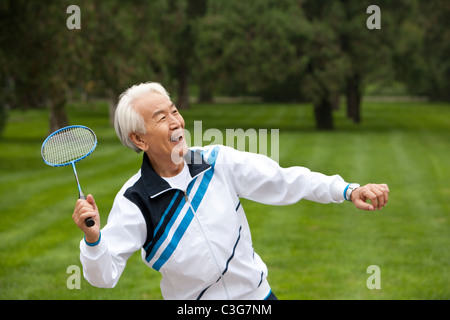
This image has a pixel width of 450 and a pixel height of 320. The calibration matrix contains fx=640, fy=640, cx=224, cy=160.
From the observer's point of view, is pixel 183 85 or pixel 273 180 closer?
pixel 273 180

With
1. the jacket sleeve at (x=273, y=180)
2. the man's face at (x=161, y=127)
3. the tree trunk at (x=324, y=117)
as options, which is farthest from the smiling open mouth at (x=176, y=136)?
the tree trunk at (x=324, y=117)

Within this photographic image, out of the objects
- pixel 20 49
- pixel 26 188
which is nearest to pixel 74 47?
pixel 20 49

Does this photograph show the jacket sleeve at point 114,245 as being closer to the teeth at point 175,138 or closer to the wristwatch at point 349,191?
the teeth at point 175,138

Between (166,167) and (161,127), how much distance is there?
22 centimetres

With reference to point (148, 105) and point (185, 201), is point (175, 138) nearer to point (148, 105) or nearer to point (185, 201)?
point (148, 105)

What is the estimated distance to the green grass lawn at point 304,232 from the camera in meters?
7.76

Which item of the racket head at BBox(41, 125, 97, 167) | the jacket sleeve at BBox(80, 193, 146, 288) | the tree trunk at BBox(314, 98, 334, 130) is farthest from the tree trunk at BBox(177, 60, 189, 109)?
the jacket sleeve at BBox(80, 193, 146, 288)

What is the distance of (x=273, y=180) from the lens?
137 inches

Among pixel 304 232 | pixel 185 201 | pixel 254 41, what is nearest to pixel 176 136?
pixel 185 201

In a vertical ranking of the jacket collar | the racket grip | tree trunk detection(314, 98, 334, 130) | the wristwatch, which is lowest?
tree trunk detection(314, 98, 334, 130)

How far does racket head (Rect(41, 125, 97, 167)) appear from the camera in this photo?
370cm

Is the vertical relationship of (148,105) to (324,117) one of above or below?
above

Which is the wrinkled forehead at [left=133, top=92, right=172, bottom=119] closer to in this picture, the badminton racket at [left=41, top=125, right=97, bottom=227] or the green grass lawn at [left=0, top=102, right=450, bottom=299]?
the badminton racket at [left=41, top=125, right=97, bottom=227]
